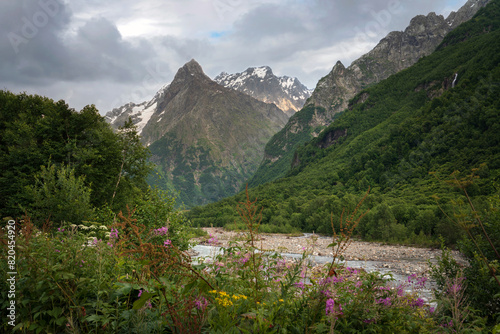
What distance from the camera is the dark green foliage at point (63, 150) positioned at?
22688 millimetres

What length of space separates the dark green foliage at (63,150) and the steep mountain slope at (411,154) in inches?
485

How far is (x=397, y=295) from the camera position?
367cm

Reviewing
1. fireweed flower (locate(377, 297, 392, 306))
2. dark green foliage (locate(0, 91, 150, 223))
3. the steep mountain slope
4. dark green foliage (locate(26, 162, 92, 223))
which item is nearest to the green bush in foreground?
fireweed flower (locate(377, 297, 392, 306))

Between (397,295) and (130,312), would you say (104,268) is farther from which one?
(397,295)

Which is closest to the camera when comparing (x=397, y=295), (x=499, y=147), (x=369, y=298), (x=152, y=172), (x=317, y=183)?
(x=369, y=298)

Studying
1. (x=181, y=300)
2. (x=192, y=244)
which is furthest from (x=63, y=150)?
(x=181, y=300)

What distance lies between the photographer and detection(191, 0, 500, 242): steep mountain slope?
54.2m

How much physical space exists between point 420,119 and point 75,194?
4633 inches

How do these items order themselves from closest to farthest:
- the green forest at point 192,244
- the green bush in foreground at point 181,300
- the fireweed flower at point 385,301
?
the green bush in foreground at point 181,300, the green forest at point 192,244, the fireweed flower at point 385,301

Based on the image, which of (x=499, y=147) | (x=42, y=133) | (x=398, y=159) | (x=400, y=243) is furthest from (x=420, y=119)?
(x=42, y=133)

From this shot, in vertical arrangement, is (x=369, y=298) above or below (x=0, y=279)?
below

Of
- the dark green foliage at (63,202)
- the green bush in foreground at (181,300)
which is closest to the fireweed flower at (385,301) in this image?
the green bush in foreground at (181,300)

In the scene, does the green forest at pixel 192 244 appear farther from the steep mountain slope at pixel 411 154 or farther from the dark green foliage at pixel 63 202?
the steep mountain slope at pixel 411 154

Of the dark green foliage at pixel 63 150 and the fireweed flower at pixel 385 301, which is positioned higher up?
the dark green foliage at pixel 63 150
